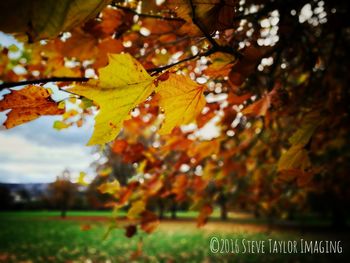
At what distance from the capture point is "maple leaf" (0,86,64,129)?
669mm

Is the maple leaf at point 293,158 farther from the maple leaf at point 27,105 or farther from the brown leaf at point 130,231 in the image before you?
the brown leaf at point 130,231

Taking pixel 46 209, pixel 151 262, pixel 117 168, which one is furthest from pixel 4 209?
pixel 151 262

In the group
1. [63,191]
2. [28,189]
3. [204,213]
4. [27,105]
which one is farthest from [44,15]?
[28,189]

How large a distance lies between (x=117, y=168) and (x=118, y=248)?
26.8 metres

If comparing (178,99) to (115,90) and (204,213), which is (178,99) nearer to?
(115,90)

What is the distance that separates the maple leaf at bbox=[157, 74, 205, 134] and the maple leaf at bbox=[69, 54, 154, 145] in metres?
0.10

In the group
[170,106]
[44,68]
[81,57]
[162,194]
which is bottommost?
[162,194]

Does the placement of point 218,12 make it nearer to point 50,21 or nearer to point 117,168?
point 50,21

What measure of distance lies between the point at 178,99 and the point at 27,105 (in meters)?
0.39

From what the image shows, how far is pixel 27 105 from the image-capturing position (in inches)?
27.4

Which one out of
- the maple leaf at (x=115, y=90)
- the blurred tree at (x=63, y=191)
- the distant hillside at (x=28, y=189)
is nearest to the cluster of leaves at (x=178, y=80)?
the maple leaf at (x=115, y=90)

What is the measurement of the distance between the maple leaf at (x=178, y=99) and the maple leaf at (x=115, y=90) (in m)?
0.10

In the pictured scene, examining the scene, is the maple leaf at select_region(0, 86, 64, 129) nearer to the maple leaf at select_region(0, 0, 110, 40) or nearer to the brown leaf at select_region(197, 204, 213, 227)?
the maple leaf at select_region(0, 0, 110, 40)

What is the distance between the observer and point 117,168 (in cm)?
3688
